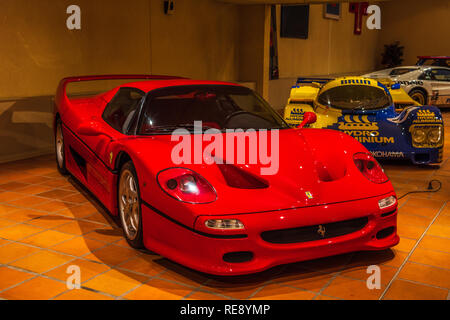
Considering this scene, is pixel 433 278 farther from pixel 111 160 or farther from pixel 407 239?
pixel 111 160

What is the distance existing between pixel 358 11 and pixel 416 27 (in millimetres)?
4526

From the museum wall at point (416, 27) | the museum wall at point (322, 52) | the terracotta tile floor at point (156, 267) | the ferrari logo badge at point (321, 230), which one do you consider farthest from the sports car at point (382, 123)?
the museum wall at point (416, 27)

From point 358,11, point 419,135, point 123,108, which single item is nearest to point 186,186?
point 123,108

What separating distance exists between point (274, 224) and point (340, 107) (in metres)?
3.79

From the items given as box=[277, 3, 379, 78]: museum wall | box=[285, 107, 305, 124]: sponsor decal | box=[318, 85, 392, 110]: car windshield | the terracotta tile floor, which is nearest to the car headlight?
box=[318, 85, 392, 110]: car windshield

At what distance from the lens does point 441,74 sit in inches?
450

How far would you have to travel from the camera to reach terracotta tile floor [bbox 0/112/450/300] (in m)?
2.65

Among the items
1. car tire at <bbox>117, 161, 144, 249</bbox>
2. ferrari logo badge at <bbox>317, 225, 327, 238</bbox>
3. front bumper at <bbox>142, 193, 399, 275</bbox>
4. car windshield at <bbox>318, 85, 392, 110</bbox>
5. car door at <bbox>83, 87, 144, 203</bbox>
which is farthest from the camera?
car windshield at <bbox>318, 85, 392, 110</bbox>

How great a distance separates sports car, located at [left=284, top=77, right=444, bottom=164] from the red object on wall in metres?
12.8

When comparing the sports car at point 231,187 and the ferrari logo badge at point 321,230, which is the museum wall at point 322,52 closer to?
the sports car at point 231,187

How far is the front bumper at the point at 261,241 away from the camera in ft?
8.54

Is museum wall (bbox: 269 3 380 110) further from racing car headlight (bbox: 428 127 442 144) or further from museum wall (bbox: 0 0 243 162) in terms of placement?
racing car headlight (bbox: 428 127 442 144)

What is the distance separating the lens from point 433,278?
2.84 meters
